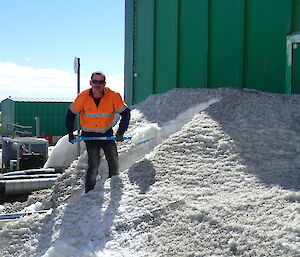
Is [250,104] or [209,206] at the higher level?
[250,104]

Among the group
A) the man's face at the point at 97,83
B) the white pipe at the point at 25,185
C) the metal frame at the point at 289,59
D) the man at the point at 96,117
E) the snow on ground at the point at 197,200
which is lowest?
the white pipe at the point at 25,185

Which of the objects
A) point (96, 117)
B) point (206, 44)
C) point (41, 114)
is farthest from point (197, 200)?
point (41, 114)

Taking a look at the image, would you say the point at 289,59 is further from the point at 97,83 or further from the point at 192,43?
the point at 97,83

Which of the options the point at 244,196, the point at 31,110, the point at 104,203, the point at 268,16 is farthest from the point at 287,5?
the point at 31,110

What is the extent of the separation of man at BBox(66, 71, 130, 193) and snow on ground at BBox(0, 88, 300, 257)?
1.41 ft

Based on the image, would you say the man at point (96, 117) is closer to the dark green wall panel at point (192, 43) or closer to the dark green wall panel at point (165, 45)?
the dark green wall panel at point (192, 43)

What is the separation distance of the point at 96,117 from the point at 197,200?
5.81 ft

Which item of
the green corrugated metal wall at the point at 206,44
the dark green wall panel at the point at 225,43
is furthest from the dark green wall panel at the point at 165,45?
the dark green wall panel at the point at 225,43

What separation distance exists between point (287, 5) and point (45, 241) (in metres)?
5.91

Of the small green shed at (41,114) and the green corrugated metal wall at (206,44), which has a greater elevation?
the green corrugated metal wall at (206,44)

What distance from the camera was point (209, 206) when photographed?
340 cm

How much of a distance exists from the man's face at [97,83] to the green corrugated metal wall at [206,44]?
3.92 meters

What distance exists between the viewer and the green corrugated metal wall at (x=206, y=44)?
7293 millimetres

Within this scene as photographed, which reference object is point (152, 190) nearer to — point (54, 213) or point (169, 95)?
point (54, 213)
